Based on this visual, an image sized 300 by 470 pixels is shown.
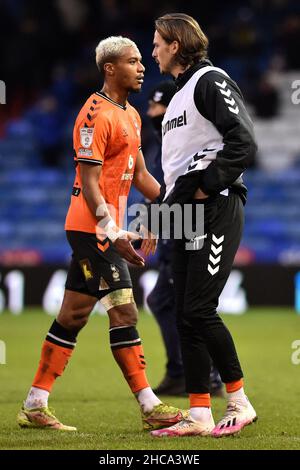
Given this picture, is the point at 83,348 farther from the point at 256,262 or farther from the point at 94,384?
the point at 256,262

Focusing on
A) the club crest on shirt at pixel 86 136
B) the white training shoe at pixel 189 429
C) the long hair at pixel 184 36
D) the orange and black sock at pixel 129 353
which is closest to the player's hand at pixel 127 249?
the orange and black sock at pixel 129 353

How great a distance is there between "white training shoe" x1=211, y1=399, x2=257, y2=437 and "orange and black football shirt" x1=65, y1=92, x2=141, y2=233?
1270 millimetres

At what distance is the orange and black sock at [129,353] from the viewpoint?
5945 millimetres

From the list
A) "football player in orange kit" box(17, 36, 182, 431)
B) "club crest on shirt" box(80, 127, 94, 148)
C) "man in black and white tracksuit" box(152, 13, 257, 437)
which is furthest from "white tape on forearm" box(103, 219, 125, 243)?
"club crest on shirt" box(80, 127, 94, 148)

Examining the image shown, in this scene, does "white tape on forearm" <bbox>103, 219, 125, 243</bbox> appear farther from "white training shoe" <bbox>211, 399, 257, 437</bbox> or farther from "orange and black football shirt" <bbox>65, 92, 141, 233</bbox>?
"white training shoe" <bbox>211, 399, 257, 437</bbox>

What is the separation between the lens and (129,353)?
235 inches

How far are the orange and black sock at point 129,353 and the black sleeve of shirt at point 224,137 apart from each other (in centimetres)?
88

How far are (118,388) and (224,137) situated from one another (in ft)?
10.3

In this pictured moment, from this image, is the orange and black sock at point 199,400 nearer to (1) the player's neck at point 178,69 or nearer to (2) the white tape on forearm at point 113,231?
(2) the white tape on forearm at point 113,231

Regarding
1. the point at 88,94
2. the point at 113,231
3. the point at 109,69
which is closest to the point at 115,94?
the point at 109,69

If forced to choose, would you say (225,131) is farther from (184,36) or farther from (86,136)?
(86,136)

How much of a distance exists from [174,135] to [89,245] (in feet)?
2.74
